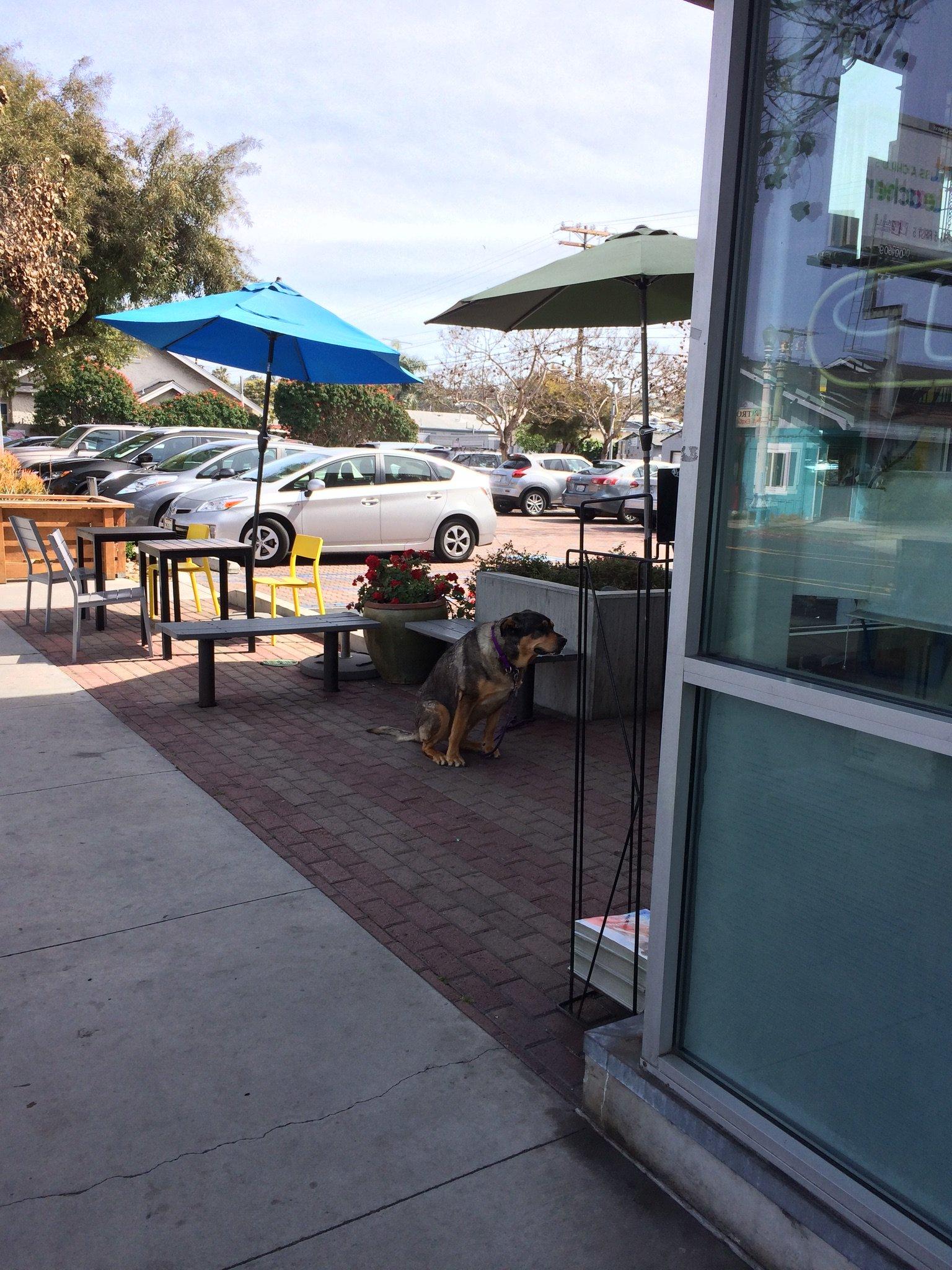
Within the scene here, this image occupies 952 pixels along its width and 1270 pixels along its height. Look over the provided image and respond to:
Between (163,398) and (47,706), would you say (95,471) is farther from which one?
(163,398)

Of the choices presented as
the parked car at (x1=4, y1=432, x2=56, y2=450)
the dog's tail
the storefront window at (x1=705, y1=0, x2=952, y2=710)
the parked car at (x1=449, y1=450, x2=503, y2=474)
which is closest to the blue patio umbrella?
the dog's tail

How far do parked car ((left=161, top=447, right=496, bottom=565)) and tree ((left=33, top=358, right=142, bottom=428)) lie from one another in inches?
908

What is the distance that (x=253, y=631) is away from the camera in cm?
751

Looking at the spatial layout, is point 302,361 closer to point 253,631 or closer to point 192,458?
point 253,631

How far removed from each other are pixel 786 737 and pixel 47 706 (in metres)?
6.16

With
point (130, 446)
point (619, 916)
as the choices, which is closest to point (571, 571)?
point (619, 916)

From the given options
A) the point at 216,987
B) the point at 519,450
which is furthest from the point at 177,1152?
the point at 519,450

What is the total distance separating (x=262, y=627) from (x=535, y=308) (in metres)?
3.72

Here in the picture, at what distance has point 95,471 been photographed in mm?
19312

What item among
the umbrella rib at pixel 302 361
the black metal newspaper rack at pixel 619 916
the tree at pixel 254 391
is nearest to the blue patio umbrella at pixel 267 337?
the umbrella rib at pixel 302 361

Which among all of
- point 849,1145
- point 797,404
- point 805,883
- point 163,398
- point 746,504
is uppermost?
point 163,398

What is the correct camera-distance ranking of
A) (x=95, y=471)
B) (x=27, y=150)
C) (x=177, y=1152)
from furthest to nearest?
(x=95, y=471), (x=27, y=150), (x=177, y=1152)

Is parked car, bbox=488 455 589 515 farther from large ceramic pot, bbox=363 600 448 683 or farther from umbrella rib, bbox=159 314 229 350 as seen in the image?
large ceramic pot, bbox=363 600 448 683

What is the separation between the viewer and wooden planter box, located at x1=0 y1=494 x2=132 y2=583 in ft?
40.1
